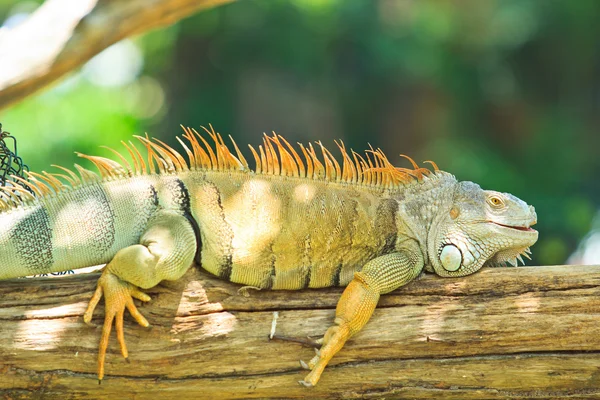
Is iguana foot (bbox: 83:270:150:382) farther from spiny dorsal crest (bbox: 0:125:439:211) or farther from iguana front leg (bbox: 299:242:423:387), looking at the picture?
iguana front leg (bbox: 299:242:423:387)

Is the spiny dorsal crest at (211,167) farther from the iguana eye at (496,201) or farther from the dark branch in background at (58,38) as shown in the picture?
the dark branch in background at (58,38)

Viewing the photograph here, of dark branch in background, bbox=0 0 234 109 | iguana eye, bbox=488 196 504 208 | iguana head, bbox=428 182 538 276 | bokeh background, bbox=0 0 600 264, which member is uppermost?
dark branch in background, bbox=0 0 234 109

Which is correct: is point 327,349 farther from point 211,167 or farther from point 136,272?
point 211,167

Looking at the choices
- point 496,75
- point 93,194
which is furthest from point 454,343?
point 496,75

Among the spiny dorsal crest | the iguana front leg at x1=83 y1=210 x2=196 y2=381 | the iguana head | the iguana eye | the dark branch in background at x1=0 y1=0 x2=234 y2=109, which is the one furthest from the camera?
the dark branch in background at x1=0 y1=0 x2=234 y2=109

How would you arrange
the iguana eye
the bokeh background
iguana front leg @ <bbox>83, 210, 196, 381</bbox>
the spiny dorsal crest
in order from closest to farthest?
iguana front leg @ <bbox>83, 210, 196, 381</bbox>
the spiny dorsal crest
the iguana eye
the bokeh background

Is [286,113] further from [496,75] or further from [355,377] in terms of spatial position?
[355,377]

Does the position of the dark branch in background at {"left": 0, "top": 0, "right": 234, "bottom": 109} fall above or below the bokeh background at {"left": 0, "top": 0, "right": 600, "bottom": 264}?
above

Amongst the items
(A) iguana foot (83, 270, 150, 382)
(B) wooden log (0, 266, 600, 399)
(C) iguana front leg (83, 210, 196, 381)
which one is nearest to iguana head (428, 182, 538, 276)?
(B) wooden log (0, 266, 600, 399)
